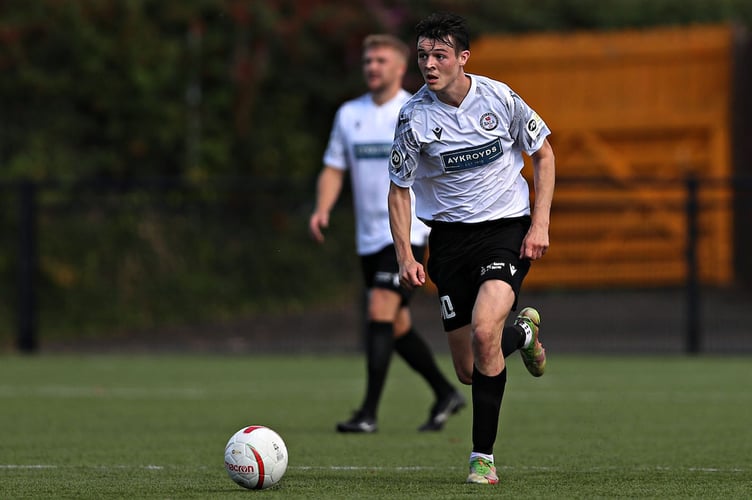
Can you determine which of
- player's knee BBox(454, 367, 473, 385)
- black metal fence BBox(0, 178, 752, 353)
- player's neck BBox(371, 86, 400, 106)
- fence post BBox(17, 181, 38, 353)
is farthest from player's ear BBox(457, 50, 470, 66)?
fence post BBox(17, 181, 38, 353)

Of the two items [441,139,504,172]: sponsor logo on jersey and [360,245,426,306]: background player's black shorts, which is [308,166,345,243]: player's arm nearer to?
[360,245,426,306]: background player's black shorts

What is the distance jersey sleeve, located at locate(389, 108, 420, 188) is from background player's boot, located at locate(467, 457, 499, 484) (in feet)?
4.23

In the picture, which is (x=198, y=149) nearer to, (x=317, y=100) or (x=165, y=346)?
(x=317, y=100)

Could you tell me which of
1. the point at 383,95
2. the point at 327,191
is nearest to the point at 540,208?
the point at 383,95

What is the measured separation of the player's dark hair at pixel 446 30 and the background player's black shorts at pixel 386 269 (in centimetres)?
266

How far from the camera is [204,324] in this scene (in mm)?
17703

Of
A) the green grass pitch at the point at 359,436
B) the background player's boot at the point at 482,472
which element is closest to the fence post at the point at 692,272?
the green grass pitch at the point at 359,436

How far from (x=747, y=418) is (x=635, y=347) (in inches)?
273

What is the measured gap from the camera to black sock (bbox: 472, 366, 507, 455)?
20.4ft

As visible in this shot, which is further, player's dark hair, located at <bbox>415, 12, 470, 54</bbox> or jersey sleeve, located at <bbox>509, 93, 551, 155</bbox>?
jersey sleeve, located at <bbox>509, 93, 551, 155</bbox>

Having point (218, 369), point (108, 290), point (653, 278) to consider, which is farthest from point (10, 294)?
point (653, 278)

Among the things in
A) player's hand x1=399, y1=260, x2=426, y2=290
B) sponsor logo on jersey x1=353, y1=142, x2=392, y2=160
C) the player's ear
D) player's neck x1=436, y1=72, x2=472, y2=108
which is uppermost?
the player's ear

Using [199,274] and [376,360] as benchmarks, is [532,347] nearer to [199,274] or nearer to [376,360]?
[376,360]

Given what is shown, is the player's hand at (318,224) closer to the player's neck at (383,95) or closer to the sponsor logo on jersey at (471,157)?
the player's neck at (383,95)
